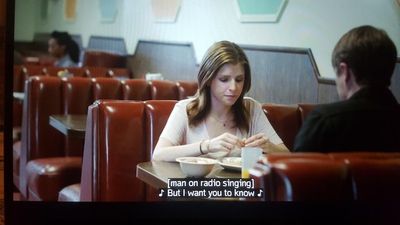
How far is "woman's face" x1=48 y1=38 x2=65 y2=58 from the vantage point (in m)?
1.72

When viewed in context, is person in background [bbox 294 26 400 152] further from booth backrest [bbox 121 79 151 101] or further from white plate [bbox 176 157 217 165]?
booth backrest [bbox 121 79 151 101]

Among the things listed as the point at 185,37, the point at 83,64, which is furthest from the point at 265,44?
the point at 83,64

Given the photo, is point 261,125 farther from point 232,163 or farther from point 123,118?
point 123,118

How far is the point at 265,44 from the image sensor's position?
173 centimetres

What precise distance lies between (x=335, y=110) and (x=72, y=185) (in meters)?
0.97

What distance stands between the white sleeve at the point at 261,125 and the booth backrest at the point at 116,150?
0.36m

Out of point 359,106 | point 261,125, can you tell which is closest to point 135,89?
point 261,125

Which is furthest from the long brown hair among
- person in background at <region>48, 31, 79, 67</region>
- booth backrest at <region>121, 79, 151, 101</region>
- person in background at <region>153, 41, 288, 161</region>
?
person in background at <region>48, 31, 79, 67</region>

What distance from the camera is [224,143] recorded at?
1.71 metres

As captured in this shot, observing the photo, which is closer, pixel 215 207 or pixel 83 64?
pixel 215 207

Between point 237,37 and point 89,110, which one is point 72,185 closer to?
point 89,110

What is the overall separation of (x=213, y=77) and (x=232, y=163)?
0.89 ft

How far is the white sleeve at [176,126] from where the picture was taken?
5.79 ft

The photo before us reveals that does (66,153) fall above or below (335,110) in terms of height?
below
